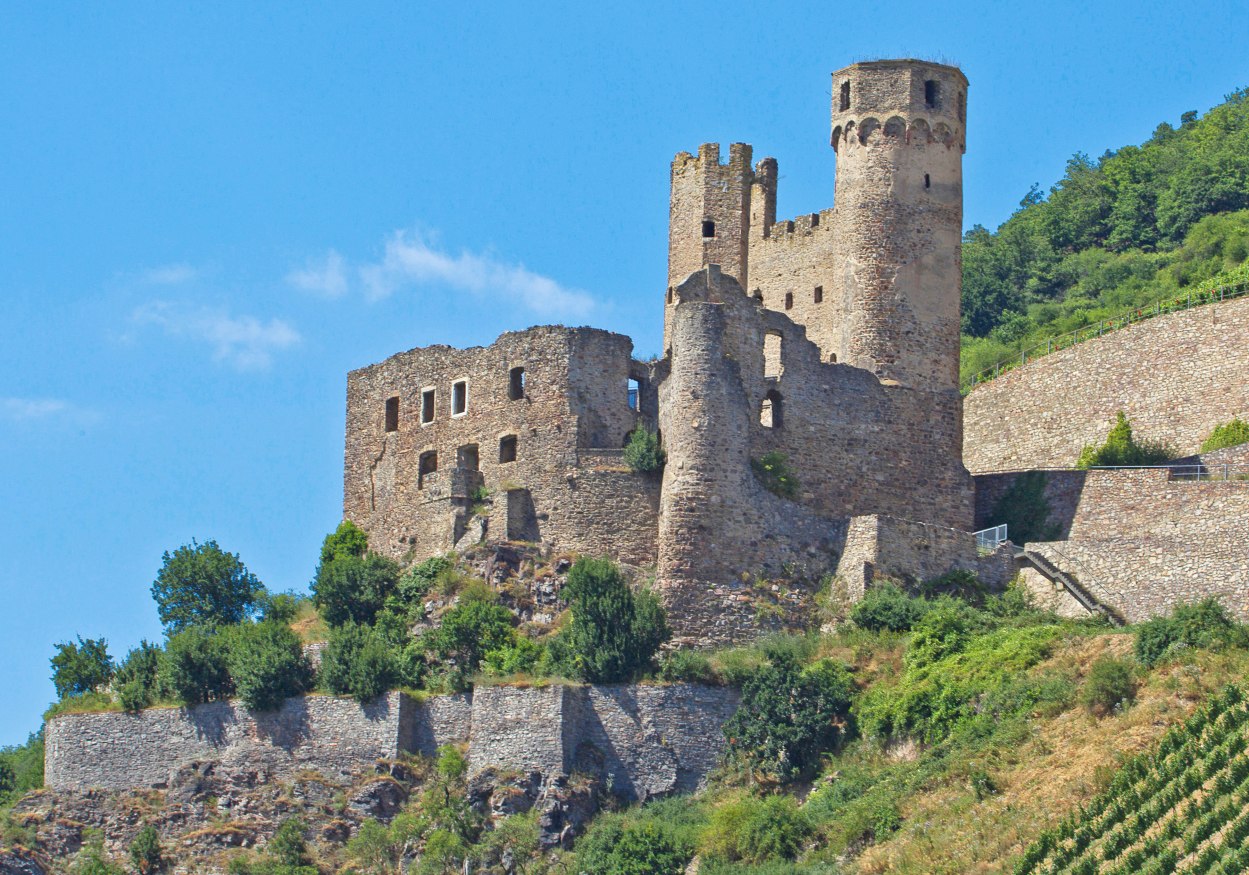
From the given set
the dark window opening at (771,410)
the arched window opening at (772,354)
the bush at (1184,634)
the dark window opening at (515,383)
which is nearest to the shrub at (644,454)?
the dark window opening at (771,410)

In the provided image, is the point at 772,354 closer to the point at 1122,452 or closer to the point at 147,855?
the point at 1122,452

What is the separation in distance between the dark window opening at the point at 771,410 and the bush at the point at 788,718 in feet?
23.6

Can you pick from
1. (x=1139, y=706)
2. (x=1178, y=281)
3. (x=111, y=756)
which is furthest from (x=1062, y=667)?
(x=1178, y=281)

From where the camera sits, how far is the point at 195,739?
5425cm

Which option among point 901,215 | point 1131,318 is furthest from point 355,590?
point 1131,318

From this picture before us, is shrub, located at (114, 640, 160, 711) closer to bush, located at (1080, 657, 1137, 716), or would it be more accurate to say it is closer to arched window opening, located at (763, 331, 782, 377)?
arched window opening, located at (763, 331, 782, 377)

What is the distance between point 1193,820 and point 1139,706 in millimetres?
4999

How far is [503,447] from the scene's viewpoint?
5822cm

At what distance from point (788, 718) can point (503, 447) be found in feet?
35.6

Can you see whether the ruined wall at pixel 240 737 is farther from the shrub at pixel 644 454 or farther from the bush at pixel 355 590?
the shrub at pixel 644 454

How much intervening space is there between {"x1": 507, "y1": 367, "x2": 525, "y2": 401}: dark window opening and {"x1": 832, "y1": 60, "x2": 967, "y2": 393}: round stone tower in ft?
23.4

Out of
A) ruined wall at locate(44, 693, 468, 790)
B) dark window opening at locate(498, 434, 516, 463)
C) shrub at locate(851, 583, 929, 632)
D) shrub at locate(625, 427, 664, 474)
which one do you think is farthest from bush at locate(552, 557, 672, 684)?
dark window opening at locate(498, 434, 516, 463)

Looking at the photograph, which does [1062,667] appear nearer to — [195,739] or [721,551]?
[721,551]

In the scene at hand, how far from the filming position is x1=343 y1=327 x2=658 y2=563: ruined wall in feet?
184
